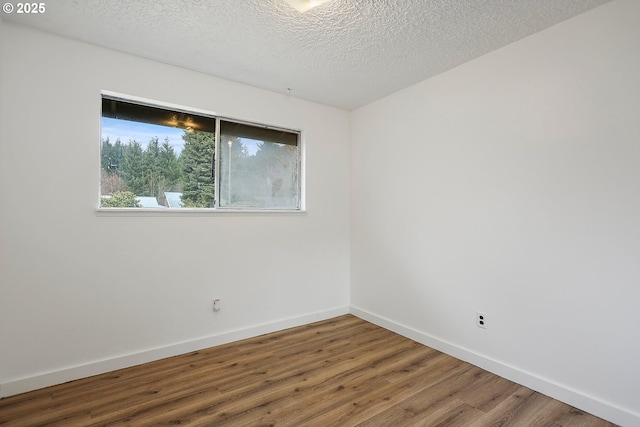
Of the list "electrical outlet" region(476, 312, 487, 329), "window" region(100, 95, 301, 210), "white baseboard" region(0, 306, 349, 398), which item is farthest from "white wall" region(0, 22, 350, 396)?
"electrical outlet" region(476, 312, 487, 329)

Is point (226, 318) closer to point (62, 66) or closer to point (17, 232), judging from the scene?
point (17, 232)

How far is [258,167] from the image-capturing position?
3.34 m

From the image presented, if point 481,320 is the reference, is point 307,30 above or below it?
above

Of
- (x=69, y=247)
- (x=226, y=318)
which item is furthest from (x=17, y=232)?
(x=226, y=318)

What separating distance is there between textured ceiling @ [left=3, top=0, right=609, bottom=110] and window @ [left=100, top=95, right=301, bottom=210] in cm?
54

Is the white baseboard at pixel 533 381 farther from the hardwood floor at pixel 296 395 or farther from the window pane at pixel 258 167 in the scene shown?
the window pane at pixel 258 167

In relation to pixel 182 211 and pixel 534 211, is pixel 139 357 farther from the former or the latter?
pixel 534 211

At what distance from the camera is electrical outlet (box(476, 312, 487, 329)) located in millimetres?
2532

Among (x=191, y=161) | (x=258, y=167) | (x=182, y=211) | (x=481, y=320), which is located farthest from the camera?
(x=258, y=167)

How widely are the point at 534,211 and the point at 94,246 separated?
336cm

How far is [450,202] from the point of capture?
2.81 meters

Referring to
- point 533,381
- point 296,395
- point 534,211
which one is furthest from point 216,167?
point 533,381

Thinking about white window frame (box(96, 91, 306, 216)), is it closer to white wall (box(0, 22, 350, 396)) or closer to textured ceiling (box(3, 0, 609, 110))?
white wall (box(0, 22, 350, 396))

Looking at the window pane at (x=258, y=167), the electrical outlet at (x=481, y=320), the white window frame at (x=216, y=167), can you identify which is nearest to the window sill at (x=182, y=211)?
the white window frame at (x=216, y=167)
